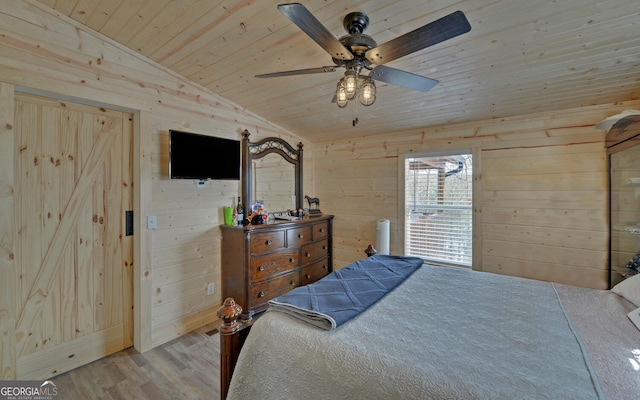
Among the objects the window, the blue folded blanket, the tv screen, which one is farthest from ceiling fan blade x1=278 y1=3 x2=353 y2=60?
the window

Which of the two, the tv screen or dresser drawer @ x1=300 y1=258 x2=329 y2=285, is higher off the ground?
the tv screen

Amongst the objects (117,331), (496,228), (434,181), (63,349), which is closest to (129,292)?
(117,331)

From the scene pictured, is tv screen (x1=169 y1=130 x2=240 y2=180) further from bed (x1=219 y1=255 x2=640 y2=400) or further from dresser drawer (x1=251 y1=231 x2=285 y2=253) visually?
bed (x1=219 y1=255 x2=640 y2=400)

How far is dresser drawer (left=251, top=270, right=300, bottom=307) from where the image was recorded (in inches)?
114

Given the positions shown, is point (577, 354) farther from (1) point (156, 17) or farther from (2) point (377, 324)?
(1) point (156, 17)

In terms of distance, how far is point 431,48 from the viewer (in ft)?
6.40

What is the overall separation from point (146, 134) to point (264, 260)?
1.65m

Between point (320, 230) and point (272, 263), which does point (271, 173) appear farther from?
point (272, 263)

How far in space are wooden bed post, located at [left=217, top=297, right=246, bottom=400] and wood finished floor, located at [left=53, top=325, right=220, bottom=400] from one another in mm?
657

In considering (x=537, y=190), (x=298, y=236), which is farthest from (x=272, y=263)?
(x=537, y=190)

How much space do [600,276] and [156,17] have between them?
4.22 metres

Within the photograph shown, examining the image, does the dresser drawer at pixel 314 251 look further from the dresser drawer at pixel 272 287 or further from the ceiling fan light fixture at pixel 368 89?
the ceiling fan light fixture at pixel 368 89

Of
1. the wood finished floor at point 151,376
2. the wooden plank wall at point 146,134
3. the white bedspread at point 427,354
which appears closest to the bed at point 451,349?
the white bedspread at point 427,354

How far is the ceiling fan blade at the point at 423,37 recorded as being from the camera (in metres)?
1.15
